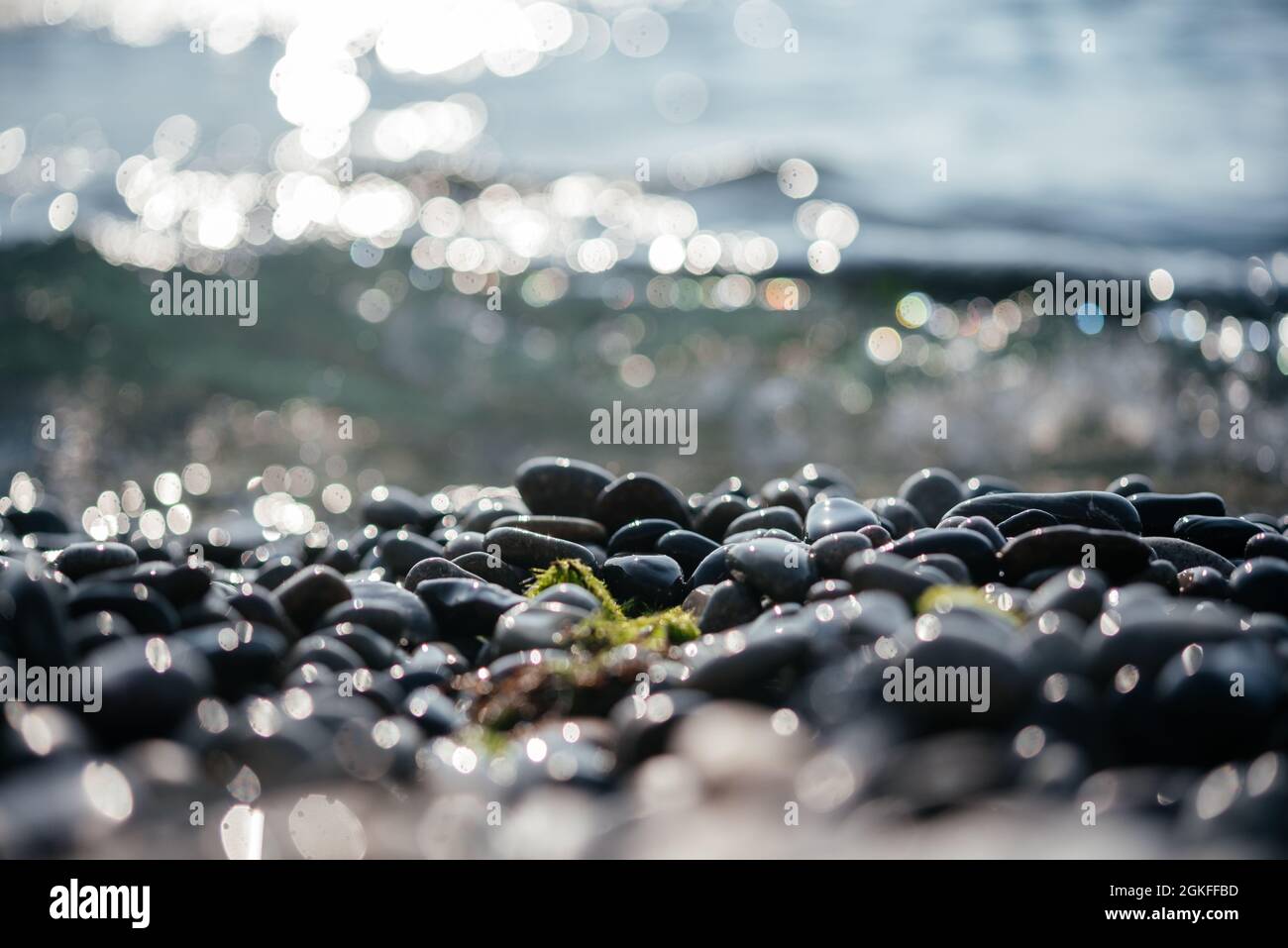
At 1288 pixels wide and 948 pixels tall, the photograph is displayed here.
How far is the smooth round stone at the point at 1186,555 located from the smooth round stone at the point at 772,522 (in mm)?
1196

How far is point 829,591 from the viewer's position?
3131mm

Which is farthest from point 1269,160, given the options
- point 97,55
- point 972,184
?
point 97,55

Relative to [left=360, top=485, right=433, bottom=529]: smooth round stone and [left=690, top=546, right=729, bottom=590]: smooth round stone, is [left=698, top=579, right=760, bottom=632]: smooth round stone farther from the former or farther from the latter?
[left=360, top=485, right=433, bottom=529]: smooth round stone

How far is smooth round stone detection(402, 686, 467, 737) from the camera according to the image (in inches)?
107

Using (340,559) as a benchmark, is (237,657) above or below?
below

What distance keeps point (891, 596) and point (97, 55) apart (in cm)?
2181

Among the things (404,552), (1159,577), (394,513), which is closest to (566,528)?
(404,552)

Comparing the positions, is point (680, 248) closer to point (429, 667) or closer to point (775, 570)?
point (775, 570)

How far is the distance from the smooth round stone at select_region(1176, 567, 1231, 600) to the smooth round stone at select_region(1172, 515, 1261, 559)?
0.50m

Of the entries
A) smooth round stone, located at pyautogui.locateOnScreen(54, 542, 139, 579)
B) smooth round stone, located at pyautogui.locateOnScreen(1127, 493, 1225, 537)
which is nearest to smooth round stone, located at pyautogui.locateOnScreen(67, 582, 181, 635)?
smooth round stone, located at pyautogui.locateOnScreen(54, 542, 139, 579)

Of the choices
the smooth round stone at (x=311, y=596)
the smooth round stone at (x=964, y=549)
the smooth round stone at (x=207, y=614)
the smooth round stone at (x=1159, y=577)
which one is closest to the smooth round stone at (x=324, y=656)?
the smooth round stone at (x=207, y=614)

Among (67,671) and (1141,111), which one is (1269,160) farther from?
(67,671)

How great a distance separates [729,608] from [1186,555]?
1495 millimetres

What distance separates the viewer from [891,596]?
9.84 ft
